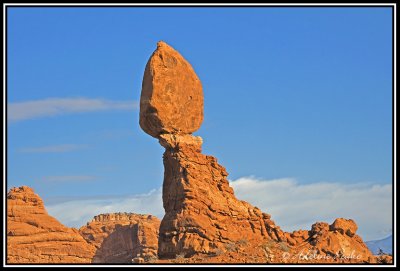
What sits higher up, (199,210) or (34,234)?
(34,234)

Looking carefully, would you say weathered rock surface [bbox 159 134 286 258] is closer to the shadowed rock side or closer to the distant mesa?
the shadowed rock side

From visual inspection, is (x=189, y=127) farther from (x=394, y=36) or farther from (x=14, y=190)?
(x=14, y=190)

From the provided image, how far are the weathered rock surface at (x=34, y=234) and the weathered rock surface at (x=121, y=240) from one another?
353 centimetres

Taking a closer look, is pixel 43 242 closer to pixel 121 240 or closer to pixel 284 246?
pixel 121 240

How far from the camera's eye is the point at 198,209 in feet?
212

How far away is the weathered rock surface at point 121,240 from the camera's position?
95750 millimetres

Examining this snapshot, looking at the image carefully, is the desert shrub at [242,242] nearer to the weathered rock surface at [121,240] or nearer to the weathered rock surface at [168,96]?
the weathered rock surface at [168,96]

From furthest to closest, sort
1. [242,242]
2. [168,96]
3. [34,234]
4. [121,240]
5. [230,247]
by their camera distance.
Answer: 1. [121,240]
2. [34,234]
3. [168,96]
4. [242,242]
5. [230,247]

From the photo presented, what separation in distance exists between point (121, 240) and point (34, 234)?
1506cm

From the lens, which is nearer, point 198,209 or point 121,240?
point 198,209

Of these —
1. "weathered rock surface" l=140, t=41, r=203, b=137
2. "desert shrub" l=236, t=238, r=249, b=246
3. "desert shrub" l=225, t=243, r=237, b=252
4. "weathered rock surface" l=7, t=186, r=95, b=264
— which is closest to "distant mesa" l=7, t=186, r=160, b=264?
"weathered rock surface" l=7, t=186, r=95, b=264

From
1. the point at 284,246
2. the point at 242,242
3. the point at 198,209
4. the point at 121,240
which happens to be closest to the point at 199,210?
the point at 198,209

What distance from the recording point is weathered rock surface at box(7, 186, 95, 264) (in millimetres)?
85188

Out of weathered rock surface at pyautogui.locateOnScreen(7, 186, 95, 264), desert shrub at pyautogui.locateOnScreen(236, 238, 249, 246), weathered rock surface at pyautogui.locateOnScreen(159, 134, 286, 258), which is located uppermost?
weathered rock surface at pyautogui.locateOnScreen(7, 186, 95, 264)
